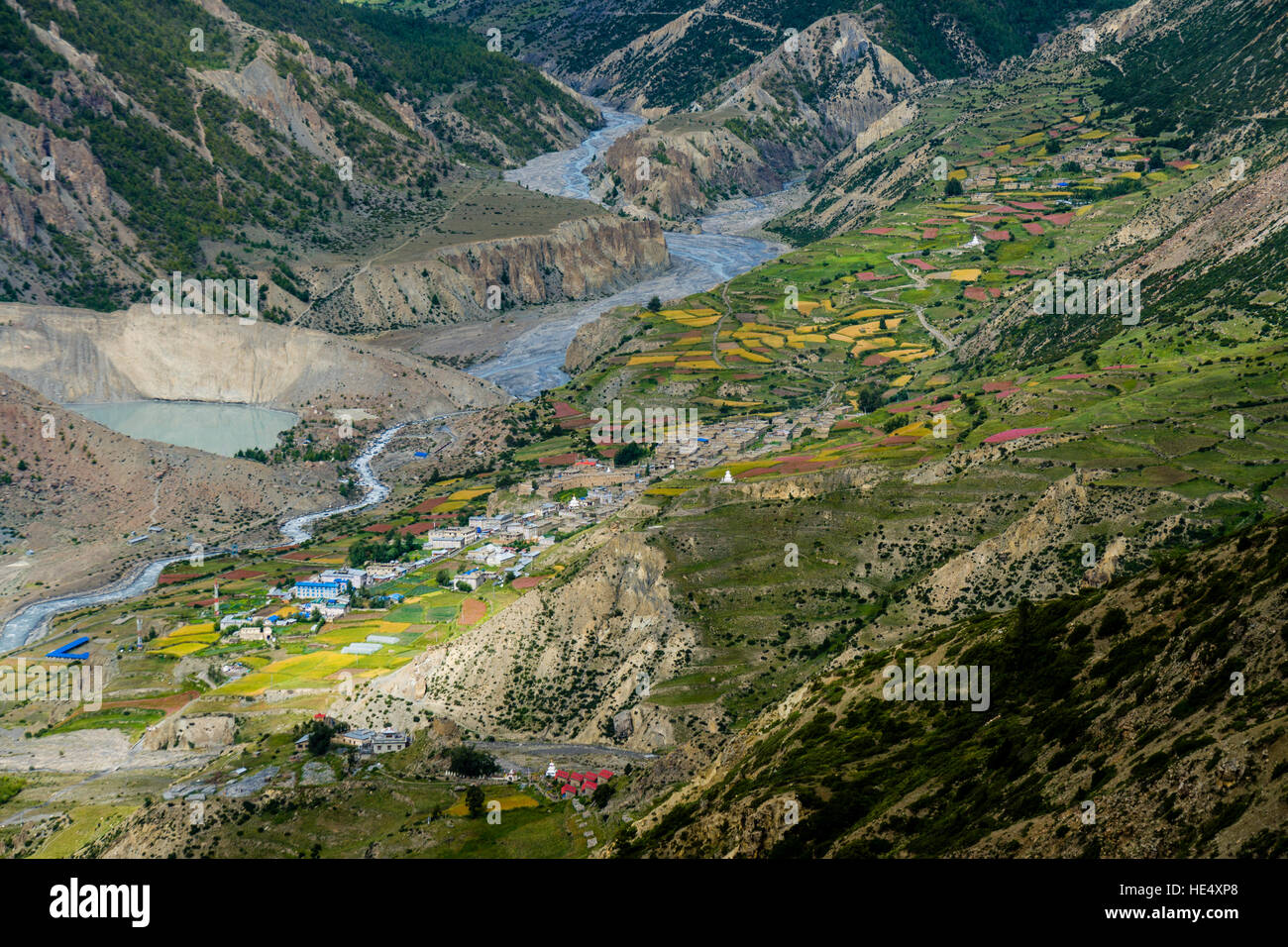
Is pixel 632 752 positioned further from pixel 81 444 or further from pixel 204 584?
pixel 81 444

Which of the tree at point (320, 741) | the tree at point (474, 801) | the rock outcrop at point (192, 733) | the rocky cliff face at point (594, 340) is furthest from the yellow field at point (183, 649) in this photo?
the rocky cliff face at point (594, 340)

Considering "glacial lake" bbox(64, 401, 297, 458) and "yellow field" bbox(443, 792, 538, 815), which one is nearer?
"yellow field" bbox(443, 792, 538, 815)

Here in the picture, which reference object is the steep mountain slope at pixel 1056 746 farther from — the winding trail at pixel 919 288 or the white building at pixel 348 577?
the winding trail at pixel 919 288

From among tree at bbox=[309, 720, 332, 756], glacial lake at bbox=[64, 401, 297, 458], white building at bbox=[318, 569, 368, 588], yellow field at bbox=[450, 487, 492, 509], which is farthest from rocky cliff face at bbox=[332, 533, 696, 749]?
glacial lake at bbox=[64, 401, 297, 458]

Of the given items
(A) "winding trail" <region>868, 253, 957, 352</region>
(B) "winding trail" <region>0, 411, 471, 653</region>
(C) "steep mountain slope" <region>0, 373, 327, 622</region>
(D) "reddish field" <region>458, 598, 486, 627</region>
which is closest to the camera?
(D) "reddish field" <region>458, 598, 486, 627</region>

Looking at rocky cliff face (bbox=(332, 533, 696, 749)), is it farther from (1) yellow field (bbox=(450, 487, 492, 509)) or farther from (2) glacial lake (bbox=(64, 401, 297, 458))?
(2) glacial lake (bbox=(64, 401, 297, 458))

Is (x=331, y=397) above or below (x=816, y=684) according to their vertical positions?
above
